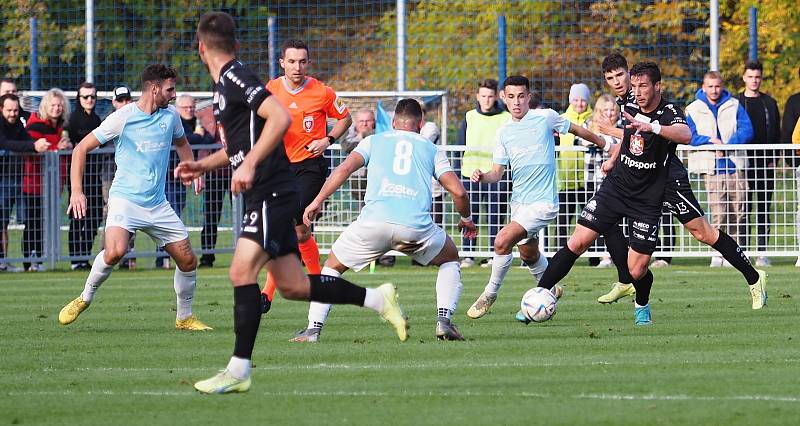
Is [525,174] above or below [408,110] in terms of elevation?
below

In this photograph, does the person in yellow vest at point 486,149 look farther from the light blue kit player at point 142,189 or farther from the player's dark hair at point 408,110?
the player's dark hair at point 408,110

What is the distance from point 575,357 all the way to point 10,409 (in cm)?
348

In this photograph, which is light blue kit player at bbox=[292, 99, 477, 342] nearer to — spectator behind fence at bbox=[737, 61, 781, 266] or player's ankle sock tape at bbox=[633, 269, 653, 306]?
player's ankle sock tape at bbox=[633, 269, 653, 306]

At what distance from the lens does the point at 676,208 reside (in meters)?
11.6

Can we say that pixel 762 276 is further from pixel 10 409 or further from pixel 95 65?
pixel 95 65

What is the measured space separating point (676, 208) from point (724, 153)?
5.79 metres

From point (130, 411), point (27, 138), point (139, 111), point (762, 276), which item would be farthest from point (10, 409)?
point (27, 138)

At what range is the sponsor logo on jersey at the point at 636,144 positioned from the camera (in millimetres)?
10948

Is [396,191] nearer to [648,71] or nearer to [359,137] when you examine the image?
[648,71]

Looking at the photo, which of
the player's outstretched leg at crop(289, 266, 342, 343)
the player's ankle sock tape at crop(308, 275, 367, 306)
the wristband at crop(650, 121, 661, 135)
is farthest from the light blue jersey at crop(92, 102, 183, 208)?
the wristband at crop(650, 121, 661, 135)

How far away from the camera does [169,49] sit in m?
27.5

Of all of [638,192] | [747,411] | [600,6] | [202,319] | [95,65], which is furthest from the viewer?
[600,6]

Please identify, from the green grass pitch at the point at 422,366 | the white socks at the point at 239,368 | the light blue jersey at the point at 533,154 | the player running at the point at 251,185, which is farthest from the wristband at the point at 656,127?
the white socks at the point at 239,368

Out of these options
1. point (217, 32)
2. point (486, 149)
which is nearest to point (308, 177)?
point (217, 32)
